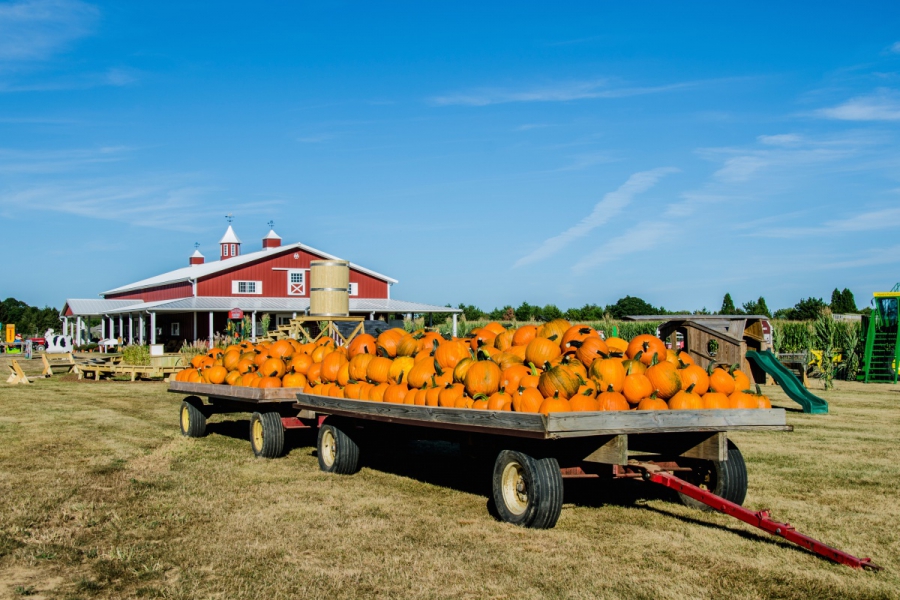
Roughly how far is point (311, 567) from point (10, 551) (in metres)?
2.42

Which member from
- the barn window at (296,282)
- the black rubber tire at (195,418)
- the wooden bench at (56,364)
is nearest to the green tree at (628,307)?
the barn window at (296,282)

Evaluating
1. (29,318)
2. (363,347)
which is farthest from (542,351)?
(29,318)

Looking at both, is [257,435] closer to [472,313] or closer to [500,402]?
[500,402]

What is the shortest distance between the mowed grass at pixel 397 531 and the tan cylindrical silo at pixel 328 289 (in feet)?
18.0

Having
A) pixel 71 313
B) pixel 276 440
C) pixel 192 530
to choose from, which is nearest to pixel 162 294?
pixel 71 313

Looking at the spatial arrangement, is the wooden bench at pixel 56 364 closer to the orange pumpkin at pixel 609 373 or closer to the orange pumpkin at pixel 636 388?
the orange pumpkin at pixel 609 373

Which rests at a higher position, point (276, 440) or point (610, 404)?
point (610, 404)

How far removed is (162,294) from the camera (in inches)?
1970

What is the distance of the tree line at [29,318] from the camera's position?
9272 cm

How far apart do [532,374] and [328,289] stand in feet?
31.9

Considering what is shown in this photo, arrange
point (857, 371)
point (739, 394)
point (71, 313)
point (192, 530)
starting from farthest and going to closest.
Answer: point (71, 313)
point (857, 371)
point (739, 394)
point (192, 530)

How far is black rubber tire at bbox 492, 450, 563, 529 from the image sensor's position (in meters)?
6.94

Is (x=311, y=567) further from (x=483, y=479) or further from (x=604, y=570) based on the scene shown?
(x=483, y=479)

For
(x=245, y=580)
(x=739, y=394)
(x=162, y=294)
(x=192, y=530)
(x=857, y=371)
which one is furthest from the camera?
(x=162, y=294)
